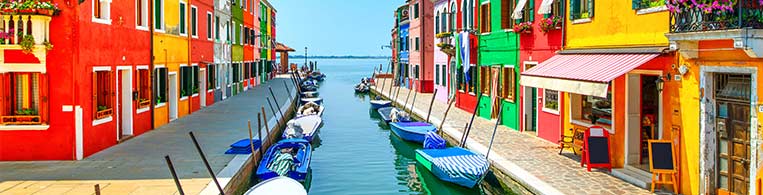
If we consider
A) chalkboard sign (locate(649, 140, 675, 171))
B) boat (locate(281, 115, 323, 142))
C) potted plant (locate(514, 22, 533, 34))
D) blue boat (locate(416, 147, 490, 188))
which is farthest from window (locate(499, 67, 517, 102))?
chalkboard sign (locate(649, 140, 675, 171))

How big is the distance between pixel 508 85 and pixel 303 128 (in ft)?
23.7

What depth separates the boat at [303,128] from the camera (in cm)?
2161

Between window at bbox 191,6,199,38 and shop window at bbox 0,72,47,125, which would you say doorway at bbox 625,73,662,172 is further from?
window at bbox 191,6,199,38

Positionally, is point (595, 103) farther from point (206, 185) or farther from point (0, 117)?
point (0, 117)

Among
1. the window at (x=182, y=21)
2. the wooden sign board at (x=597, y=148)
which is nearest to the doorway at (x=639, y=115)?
the wooden sign board at (x=597, y=148)


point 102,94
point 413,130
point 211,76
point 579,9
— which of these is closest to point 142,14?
point 102,94

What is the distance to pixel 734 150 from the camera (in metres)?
9.96

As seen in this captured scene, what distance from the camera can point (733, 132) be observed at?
9.97 metres

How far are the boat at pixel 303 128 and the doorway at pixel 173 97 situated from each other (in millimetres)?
4108

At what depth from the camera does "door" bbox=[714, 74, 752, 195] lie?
9695 mm

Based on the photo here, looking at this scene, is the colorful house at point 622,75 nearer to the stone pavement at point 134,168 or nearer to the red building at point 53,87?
the stone pavement at point 134,168

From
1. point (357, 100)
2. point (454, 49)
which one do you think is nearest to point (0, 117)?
point (454, 49)

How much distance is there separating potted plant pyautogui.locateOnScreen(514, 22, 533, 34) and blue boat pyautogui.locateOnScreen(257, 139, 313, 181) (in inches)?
274

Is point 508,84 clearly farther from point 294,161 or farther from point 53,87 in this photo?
point 53,87
